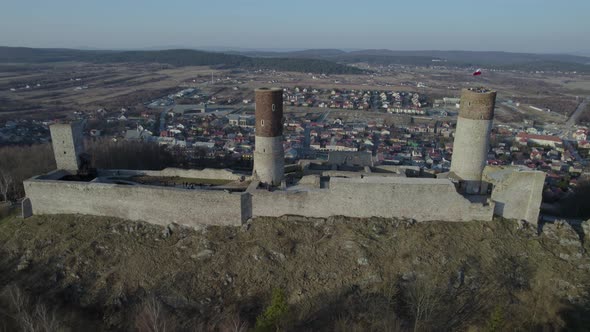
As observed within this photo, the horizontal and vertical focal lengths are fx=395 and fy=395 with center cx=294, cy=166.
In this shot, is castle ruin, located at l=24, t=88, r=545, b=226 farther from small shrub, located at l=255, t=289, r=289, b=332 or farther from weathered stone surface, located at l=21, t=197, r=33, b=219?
small shrub, located at l=255, t=289, r=289, b=332

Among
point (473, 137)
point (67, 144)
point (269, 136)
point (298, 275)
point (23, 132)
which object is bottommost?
point (23, 132)

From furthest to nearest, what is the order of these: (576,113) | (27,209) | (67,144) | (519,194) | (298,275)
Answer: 1. (576,113)
2. (67,144)
3. (27,209)
4. (519,194)
5. (298,275)

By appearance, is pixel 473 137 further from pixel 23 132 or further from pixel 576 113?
pixel 576 113

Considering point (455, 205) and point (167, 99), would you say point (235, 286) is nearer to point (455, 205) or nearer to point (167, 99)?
point (455, 205)

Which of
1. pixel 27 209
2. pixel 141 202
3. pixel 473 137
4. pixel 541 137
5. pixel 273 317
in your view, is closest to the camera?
pixel 273 317

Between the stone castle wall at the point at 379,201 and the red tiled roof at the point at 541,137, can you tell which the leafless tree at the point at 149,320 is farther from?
the red tiled roof at the point at 541,137

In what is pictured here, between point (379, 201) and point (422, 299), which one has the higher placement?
point (379, 201)

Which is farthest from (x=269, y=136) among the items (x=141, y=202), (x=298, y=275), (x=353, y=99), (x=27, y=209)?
(x=353, y=99)

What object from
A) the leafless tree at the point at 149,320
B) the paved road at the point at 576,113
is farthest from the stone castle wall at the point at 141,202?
the paved road at the point at 576,113
